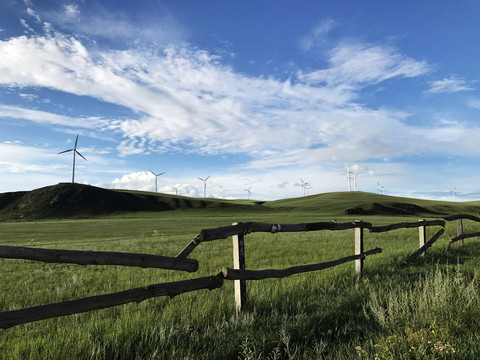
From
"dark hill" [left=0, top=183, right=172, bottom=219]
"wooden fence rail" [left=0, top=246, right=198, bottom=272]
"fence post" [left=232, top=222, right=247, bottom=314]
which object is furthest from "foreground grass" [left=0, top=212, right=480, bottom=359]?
"dark hill" [left=0, top=183, right=172, bottom=219]

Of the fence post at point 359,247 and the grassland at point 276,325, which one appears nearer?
the grassland at point 276,325

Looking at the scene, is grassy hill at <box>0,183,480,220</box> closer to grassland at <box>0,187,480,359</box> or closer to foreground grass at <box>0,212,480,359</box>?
grassland at <box>0,187,480,359</box>

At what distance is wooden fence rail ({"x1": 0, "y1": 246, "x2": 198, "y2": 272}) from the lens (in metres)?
3.65

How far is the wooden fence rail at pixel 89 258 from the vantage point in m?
3.65

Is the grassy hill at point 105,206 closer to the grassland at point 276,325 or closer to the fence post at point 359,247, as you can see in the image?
the fence post at point 359,247

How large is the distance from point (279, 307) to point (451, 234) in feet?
55.0

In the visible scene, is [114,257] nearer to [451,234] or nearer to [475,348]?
[475,348]

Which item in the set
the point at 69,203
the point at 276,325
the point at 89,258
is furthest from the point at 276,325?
the point at 69,203

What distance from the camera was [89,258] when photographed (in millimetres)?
4078

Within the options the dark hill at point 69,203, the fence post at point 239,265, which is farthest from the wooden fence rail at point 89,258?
the dark hill at point 69,203

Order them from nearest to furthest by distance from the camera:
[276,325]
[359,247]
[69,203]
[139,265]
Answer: [139,265] < [276,325] < [359,247] < [69,203]

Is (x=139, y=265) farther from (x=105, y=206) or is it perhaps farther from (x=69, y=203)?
(x=105, y=206)

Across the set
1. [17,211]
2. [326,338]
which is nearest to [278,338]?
[326,338]

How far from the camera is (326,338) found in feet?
15.9
